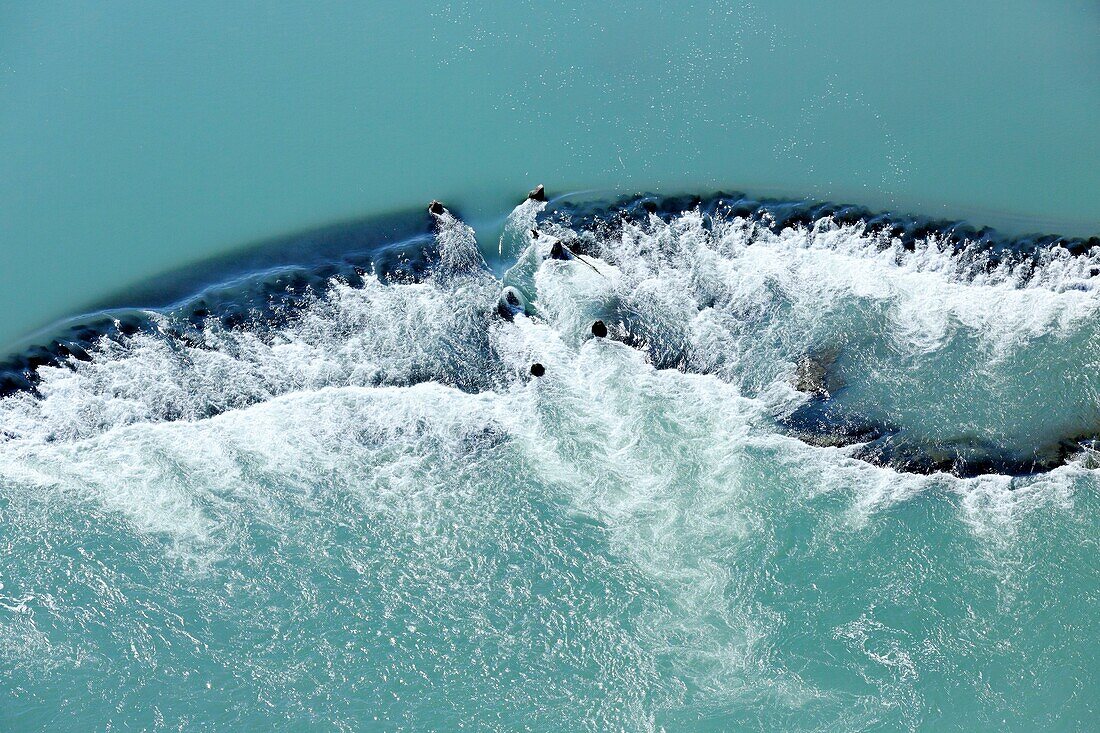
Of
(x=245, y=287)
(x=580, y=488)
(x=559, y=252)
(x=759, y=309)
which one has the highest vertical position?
(x=245, y=287)

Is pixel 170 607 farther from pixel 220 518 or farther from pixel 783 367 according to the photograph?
pixel 783 367

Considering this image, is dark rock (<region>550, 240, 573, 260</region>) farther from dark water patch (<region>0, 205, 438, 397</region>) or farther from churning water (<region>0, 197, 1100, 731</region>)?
dark water patch (<region>0, 205, 438, 397</region>)

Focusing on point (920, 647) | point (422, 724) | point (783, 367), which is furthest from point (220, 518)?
point (920, 647)

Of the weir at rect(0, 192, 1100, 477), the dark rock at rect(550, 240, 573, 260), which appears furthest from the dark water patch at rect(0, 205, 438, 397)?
the dark rock at rect(550, 240, 573, 260)

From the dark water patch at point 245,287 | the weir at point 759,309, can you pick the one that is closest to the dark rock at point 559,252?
the weir at point 759,309

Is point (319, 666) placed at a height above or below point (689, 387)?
A: below

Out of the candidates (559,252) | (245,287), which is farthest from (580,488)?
(245,287)

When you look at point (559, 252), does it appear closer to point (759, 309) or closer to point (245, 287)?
point (759, 309)

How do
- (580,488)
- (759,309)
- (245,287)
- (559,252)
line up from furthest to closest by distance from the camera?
(559,252)
(245,287)
(759,309)
(580,488)
